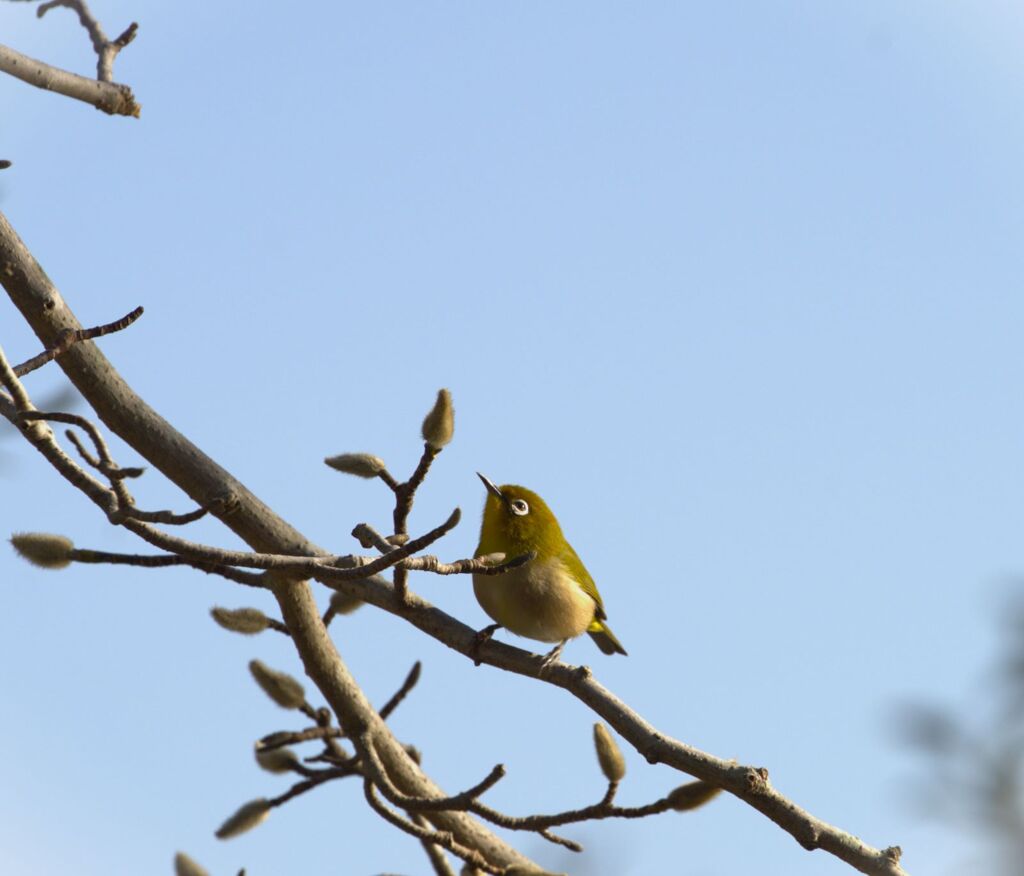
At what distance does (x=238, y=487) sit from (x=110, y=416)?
55 centimetres

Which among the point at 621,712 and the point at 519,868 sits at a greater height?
the point at 621,712

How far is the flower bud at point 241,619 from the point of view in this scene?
15.6ft

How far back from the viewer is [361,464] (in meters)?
4.15

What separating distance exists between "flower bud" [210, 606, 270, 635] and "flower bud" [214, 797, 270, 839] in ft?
2.87

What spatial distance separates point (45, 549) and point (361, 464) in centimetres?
102

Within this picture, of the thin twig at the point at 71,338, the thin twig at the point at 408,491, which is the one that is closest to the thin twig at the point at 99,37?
the thin twig at the point at 71,338

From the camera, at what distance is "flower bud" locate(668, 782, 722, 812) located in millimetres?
4281

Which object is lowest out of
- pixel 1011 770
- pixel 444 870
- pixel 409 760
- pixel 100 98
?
pixel 1011 770

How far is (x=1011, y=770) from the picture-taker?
1696 mm

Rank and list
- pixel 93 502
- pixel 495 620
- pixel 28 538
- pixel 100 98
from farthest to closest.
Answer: pixel 495 620 → pixel 100 98 → pixel 28 538 → pixel 93 502

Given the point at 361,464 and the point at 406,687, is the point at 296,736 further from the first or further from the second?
the point at 361,464

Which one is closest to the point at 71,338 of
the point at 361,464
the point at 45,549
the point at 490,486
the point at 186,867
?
the point at 45,549

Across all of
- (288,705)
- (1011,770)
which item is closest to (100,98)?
(288,705)

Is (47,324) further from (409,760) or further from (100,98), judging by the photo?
(409,760)
